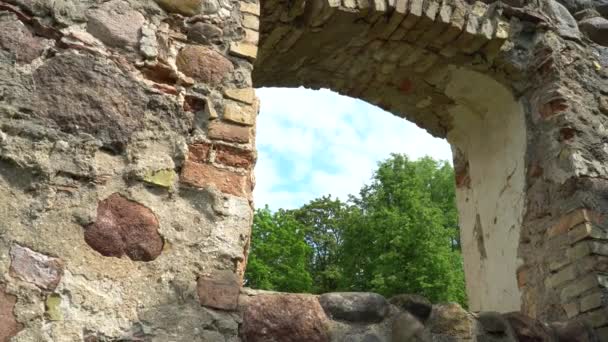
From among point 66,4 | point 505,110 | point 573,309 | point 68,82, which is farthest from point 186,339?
point 505,110

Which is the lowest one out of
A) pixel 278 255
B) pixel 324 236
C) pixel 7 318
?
pixel 7 318

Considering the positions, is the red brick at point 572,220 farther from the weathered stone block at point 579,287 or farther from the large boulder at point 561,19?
the large boulder at point 561,19

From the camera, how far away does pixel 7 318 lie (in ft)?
5.82

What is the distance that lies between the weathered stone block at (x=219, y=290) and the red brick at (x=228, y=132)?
1.58 feet

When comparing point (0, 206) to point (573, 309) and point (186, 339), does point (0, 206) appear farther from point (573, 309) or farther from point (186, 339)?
point (573, 309)

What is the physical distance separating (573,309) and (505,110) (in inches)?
49.2

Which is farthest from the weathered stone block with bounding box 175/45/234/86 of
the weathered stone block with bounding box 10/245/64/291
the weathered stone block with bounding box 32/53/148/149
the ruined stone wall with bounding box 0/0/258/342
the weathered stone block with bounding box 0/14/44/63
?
the weathered stone block with bounding box 10/245/64/291

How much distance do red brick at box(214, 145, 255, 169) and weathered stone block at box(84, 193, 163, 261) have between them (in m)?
0.32

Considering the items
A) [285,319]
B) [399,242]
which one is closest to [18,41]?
[285,319]

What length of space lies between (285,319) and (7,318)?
0.82 m

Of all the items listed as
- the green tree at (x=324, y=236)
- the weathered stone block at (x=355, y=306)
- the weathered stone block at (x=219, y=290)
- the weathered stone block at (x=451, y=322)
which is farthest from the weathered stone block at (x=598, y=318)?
the green tree at (x=324, y=236)

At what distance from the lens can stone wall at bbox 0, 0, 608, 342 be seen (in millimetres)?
1939

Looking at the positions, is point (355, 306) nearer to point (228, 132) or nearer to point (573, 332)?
point (228, 132)

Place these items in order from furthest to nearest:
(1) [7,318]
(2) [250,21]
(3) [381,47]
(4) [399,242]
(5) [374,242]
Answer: (5) [374,242] < (4) [399,242] < (3) [381,47] < (2) [250,21] < (1) [7,318]
